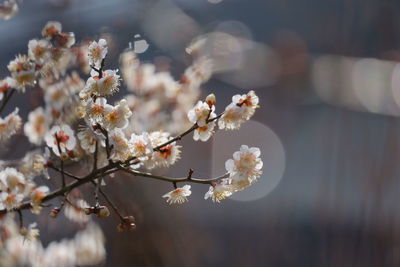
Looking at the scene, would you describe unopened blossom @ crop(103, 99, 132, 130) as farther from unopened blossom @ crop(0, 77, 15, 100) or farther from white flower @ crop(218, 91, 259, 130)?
unopened blossom @ crop(0, 77, 15, 100)

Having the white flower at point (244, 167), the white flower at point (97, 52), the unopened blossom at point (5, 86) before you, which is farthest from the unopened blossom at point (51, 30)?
the white flower at point (244, 167)

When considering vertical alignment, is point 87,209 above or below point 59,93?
below

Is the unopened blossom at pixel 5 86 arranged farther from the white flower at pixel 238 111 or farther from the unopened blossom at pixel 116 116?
the white flower at pixel 238 111

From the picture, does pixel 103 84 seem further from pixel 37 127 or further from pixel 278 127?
pixel 278 127

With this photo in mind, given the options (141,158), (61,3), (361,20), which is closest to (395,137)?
(361,20)

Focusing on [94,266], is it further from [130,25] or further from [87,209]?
[87,209]

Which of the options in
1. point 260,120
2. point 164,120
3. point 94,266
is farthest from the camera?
point 260,120

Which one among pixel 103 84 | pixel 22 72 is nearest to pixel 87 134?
pixel 103 84
